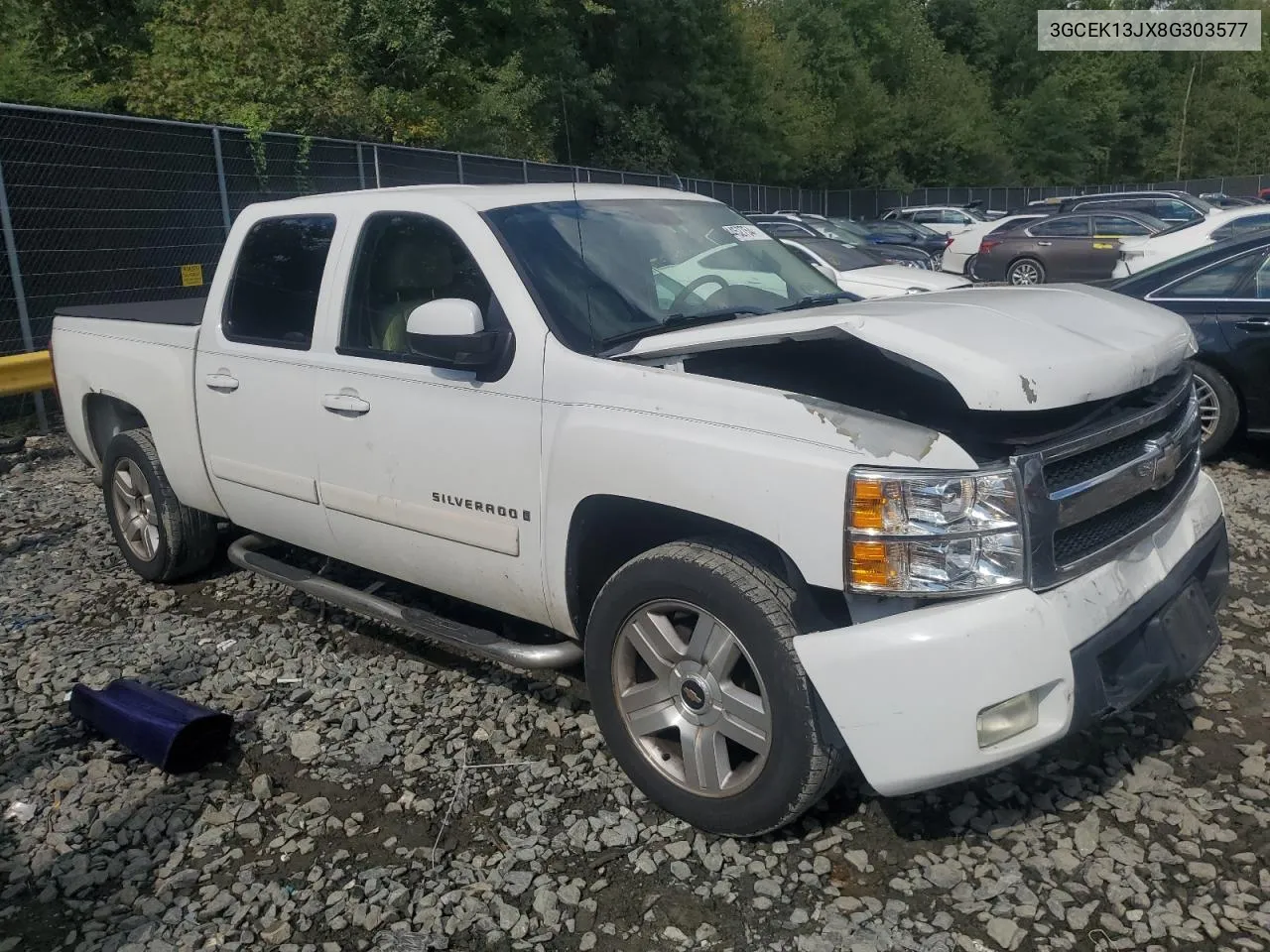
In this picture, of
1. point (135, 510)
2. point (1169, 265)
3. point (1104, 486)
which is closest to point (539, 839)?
point (1104, 486)

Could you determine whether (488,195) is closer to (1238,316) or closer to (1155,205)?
(1238,316)

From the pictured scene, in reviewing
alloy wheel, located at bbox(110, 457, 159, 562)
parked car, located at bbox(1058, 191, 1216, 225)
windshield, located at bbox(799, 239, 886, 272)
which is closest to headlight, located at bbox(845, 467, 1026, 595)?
alloy wheel, located at bbox(110, 457, 159, 562)

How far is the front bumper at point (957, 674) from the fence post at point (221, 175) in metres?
10.5

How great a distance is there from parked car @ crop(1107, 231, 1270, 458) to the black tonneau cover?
5.94 meters

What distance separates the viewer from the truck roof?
3988 millimetres

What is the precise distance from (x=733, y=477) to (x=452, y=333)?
1079mm

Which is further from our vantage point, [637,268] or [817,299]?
[817,299]

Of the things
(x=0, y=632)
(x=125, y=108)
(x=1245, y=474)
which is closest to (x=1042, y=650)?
(x=0, y=632)

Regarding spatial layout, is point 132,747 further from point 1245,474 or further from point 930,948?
point 1245,474

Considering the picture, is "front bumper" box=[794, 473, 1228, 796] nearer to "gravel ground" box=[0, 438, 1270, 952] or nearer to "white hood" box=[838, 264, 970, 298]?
"gravel ground" box=[0, 438, 1270, 952]

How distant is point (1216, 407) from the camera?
697cm

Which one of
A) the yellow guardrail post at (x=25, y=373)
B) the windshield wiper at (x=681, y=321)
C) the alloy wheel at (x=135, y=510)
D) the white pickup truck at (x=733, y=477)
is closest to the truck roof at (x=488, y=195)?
the white pickup truck at (x=733, y=477)

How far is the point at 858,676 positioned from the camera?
2.70 m

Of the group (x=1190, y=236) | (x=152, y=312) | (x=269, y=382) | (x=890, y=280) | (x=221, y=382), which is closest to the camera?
(x=269, y=382)
